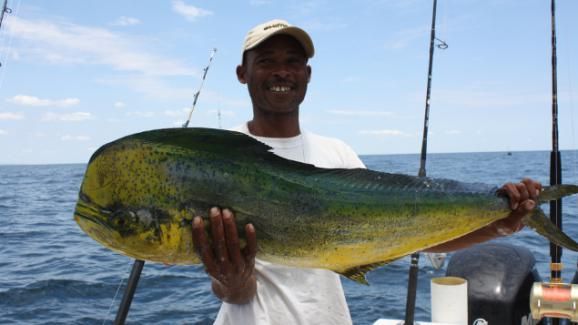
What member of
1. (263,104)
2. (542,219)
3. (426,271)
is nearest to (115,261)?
(426,271)

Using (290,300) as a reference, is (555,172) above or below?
above

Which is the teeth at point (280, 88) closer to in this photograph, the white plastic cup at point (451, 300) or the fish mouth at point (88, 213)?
the fish mouth at point (88, 213)

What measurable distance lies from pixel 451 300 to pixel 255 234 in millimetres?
3022

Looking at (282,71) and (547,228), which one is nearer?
(547,228)

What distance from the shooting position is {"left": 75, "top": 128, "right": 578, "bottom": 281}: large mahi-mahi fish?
5.87 feet

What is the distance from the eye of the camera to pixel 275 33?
2.49 metres

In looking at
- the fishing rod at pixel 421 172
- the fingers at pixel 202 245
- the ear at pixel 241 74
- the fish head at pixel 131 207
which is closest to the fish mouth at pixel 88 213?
the fish head at pixel 131 207

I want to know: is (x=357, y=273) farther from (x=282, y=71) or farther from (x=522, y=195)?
(x=282, y=71)

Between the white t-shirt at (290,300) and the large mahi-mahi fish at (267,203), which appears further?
the white t-shirt at (290,300)

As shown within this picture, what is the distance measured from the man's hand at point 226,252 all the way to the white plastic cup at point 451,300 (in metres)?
2.65

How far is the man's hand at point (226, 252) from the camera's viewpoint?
1.80 meters

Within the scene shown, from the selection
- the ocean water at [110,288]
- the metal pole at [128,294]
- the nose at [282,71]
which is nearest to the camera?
the nose at [282,71]

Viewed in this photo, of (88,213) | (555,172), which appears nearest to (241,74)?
(88,213)

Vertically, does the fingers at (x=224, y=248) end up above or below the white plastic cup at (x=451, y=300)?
above
